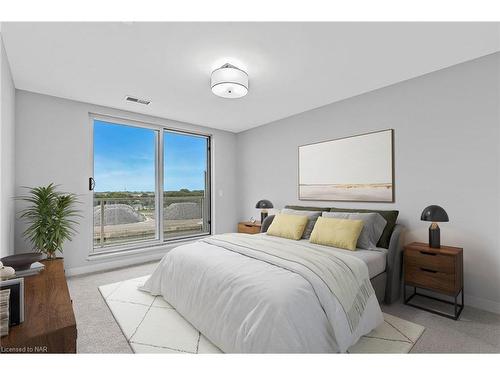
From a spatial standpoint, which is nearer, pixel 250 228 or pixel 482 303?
pixel 482 303

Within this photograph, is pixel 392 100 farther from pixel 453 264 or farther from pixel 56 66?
pixel 56 66

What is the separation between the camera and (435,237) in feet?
8.32

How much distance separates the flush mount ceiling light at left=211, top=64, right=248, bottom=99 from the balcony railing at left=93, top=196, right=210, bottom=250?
9.15 ft

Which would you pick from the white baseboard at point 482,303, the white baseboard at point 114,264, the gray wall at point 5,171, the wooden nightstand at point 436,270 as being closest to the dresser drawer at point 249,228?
the white baseboard at point 114,264

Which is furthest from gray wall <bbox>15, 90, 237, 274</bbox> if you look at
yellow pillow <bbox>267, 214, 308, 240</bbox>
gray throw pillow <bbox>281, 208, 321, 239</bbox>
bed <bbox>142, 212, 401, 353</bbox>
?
gray throw pillow <bbox>281, 208, 321, 239</bbox>

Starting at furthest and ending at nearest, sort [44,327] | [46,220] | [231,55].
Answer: [46,220]
[231,55]
[44,327]

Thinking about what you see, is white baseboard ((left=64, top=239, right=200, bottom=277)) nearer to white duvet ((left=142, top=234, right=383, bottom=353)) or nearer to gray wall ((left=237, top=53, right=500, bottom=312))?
white duvet ((left=142, top=234, right=383, bottom=353))

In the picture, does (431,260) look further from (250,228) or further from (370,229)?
(250,228)

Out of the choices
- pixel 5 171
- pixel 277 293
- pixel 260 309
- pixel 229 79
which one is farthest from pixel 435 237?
pixel 5 171

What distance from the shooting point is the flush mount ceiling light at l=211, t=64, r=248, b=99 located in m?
2.50

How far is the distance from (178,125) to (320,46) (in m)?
3.16

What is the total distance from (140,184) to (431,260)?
173 inches

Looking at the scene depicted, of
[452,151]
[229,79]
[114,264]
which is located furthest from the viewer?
[114,264]
